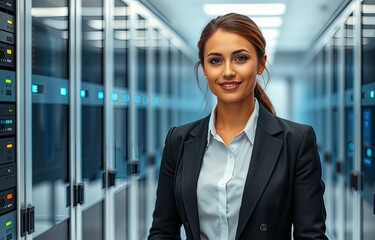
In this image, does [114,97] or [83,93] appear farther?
[114,97]

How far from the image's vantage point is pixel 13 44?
2.29 metres

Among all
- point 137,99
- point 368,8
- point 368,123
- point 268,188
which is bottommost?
point 268,188

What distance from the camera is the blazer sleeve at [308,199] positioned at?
134 cm

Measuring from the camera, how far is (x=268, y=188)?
1370 mm

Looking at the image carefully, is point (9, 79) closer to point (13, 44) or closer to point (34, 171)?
point (13, 44)

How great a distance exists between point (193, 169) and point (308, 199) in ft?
1.08

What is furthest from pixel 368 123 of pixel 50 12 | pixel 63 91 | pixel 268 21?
pixel 268 21

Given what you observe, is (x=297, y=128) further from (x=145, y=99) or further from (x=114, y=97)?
(x=145, y=99)

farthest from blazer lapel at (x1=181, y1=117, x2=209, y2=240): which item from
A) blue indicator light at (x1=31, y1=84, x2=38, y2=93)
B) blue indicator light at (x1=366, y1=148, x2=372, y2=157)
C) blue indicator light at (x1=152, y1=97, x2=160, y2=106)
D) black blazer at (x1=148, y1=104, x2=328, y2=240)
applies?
blue indicator light at (x1=152, y1=97, x2=160, y2=106)

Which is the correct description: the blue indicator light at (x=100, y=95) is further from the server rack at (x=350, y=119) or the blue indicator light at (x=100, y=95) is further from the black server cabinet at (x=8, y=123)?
the server rack at (x=350, y=119)

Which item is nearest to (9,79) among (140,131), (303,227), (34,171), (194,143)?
(34,171)

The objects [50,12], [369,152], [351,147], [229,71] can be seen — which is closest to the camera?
[229,71]

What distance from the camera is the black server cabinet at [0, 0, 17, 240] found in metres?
2.18

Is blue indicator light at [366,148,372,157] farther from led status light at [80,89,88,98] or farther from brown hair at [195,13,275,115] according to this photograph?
brown hair at [195,13,275,115]
